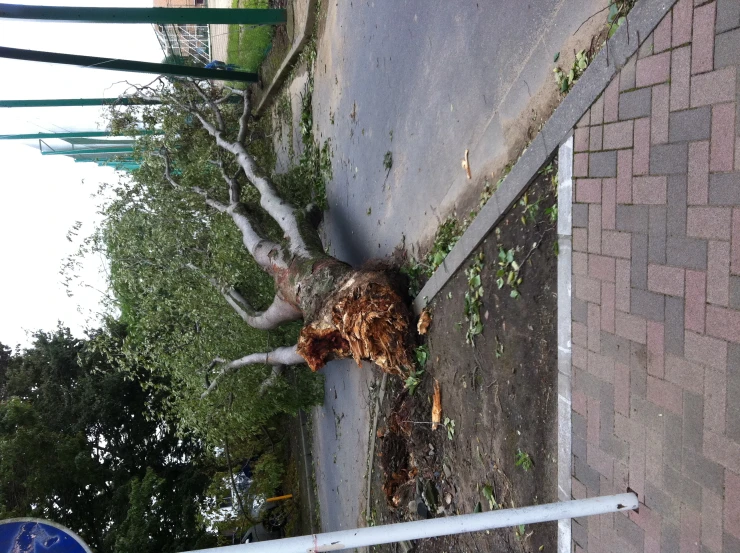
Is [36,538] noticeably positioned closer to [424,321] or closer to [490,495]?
[490,495]

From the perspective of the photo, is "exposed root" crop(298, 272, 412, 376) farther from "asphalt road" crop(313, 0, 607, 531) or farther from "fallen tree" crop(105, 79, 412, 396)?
"asphalt road" crop(313, 0, 607, 531)

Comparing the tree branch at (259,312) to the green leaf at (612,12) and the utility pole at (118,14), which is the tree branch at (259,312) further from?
the green leaf at (612,12)

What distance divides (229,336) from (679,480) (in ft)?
25.8

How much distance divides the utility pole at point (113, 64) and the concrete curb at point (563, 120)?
6.70m

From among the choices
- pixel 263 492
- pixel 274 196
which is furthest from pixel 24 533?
pixel 263 492

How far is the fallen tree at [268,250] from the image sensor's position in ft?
→ 18.8

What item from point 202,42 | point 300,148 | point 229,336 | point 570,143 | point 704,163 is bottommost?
point 229,336

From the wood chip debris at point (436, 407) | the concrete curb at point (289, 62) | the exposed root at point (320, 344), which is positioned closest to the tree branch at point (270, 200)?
the exposed root at point (320, 344)

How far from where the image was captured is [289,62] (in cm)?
1130

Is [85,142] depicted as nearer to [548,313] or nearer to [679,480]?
[548,313]

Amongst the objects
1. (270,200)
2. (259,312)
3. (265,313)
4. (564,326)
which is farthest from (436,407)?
(270,200)

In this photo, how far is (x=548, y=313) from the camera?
3836 mm

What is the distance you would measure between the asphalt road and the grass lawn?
361cm

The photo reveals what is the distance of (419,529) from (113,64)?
9150mm
